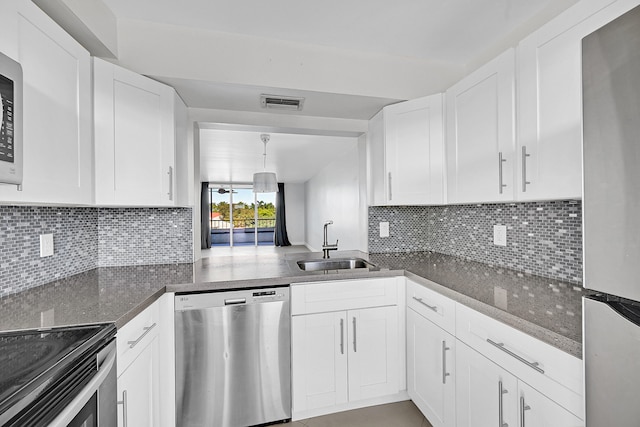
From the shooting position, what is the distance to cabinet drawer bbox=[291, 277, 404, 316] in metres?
1.80

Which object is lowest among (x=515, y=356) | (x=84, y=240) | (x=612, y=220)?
(x=515, y=356)

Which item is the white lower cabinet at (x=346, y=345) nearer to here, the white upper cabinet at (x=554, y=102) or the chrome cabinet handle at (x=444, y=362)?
the chrome cabinet handle at (x=444, y=362)

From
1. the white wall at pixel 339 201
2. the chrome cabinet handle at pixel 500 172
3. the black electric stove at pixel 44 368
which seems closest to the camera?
the black electric stove at pixel 44 368

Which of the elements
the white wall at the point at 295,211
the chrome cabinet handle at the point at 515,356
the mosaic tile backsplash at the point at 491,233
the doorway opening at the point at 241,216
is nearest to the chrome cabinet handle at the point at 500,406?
the chrome cabinet handle at the point at 515,356

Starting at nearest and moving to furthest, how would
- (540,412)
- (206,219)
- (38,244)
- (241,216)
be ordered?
(540,412) < (38,244) < (206,219) < (241,216)

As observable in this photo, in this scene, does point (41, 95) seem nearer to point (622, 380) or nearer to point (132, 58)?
point (132, 58)

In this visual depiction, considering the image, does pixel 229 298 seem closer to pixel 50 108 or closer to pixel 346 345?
pixel 346 345

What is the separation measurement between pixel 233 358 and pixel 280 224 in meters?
8.80

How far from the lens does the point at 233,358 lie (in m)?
1.70

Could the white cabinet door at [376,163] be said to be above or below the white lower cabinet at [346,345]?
above

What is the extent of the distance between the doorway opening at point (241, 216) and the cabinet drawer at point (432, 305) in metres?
8.56

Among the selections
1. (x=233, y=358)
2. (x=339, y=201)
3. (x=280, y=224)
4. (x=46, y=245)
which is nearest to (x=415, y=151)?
(x=233, y=358)

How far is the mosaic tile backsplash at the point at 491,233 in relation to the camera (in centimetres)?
150

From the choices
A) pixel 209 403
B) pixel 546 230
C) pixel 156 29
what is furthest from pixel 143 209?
pixel 546 230
